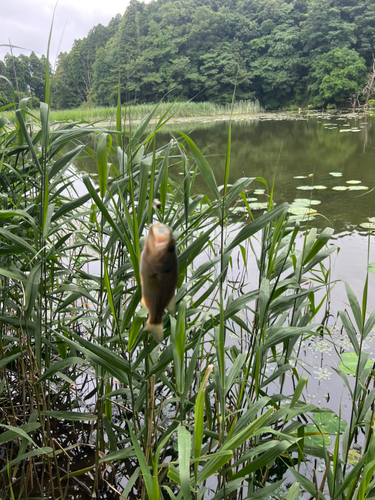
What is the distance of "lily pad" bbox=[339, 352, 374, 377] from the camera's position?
1772 mm

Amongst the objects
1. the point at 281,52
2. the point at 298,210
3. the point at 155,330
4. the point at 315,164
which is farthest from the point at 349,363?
the point at 281,52

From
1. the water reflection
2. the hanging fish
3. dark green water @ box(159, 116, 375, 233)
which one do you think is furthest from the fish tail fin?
the water reflection

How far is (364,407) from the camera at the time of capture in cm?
95

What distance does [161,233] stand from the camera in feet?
0.93

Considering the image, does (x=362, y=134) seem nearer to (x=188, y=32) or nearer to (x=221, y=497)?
(x=221, y=497)

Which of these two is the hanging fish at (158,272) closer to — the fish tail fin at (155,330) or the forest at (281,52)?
the fish tail fin at (155,330)

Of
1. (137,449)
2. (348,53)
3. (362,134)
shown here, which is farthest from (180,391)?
(348,53)

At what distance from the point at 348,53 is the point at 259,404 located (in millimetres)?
26548

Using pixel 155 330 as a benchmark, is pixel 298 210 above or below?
below

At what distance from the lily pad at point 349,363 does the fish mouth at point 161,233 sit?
67.7 inches

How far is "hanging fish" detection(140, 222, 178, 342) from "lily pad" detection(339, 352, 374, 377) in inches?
65.2

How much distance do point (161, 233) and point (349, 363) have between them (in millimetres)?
1878

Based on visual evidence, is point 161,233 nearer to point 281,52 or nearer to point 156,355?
point 156,355

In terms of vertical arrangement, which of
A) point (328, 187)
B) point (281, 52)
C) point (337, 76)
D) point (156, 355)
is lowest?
point (156, 355)
